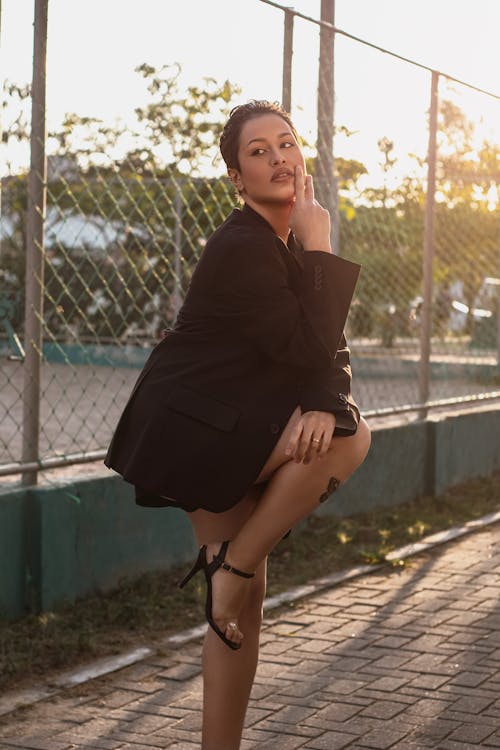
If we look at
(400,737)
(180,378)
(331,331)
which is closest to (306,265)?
(331,331)

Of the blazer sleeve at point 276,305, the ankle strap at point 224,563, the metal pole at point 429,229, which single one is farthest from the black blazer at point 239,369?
the metal pole at point 429,229

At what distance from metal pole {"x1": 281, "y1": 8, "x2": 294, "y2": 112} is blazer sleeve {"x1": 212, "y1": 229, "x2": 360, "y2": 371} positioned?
376 centimetres

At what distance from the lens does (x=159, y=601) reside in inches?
249

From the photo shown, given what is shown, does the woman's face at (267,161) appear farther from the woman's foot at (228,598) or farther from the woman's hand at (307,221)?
the woman's foot at (228,598)

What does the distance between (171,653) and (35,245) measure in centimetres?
167

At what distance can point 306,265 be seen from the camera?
3650 mm

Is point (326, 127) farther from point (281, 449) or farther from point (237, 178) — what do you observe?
point (281, 449)

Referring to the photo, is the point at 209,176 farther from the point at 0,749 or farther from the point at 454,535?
the point at 0,749

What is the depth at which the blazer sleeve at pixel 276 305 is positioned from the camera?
140 inches

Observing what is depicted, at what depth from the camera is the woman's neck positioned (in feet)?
12.4

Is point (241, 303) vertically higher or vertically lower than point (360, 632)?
higher

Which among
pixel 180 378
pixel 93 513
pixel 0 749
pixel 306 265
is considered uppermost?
pixel 306 265

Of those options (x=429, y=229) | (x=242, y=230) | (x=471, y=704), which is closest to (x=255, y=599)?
(x=242, y=230)

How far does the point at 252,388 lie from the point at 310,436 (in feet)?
0.67
